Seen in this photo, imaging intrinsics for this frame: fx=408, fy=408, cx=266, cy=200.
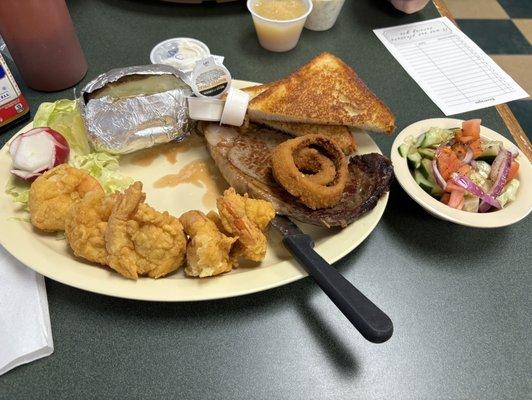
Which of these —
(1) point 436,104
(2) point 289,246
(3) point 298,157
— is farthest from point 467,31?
(2) point 289,246

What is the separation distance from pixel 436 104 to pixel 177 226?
117 cm

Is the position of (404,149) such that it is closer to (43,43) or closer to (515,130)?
(515,130)

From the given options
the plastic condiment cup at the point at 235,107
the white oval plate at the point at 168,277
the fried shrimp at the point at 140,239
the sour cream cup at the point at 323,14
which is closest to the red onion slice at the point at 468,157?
the white oval plate at the point at 168,277

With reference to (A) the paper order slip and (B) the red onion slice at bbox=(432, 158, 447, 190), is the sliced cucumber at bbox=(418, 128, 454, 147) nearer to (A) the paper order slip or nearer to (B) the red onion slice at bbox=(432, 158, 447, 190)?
(B) the red onion slice at bbox=(432, 158, 447, 190)

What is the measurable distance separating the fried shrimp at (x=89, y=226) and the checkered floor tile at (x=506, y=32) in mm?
2202

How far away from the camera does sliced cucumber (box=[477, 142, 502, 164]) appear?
46.1 inches

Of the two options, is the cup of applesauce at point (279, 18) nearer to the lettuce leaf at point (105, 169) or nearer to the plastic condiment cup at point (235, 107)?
the plastic condiment cup at point (235, 107)

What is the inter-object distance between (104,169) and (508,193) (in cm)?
115

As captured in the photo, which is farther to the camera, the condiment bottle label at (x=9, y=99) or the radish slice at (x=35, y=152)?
the condiment bottle label at (x=9, y=99)

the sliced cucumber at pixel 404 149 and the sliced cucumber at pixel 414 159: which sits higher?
the sliced cucumber at pixel 404 149

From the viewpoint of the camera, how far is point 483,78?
172cm

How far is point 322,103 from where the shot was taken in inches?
50.9

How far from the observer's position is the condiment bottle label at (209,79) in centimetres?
126

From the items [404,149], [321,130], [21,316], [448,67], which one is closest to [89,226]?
[21,316]
